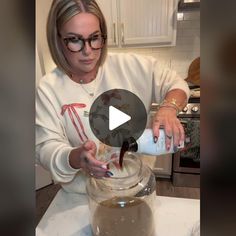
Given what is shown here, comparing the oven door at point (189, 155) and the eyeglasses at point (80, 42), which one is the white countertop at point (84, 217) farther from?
the eyeglasses at point (80, 42)

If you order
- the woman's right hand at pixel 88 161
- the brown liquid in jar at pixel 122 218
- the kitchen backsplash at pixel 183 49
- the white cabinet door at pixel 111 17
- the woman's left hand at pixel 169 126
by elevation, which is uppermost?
the white cabinet door at pixel 111 17

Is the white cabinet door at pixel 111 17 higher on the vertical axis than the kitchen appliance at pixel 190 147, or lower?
higher

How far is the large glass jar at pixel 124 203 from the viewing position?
1.01ft

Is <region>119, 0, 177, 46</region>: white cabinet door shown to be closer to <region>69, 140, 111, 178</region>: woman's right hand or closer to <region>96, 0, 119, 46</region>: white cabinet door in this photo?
<region>96, 0, 119, 46</region>: white cabinet door

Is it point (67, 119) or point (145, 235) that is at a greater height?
point (67, 119)

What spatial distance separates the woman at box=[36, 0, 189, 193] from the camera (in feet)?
0.96

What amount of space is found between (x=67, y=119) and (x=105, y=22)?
5.4 inches

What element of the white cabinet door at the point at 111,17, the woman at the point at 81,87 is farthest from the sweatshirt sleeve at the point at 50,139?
the white cabinet door at the point at 111,17

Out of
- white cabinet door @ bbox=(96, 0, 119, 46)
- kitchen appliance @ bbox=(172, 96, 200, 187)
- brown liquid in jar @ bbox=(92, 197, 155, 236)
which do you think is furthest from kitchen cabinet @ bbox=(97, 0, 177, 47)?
brown liquid in jar @ bbox=(92, 197, 155, 236)

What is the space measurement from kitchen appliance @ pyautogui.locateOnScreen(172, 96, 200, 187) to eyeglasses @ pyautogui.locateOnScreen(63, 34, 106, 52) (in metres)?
0.13

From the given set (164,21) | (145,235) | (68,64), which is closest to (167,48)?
(164,21)
